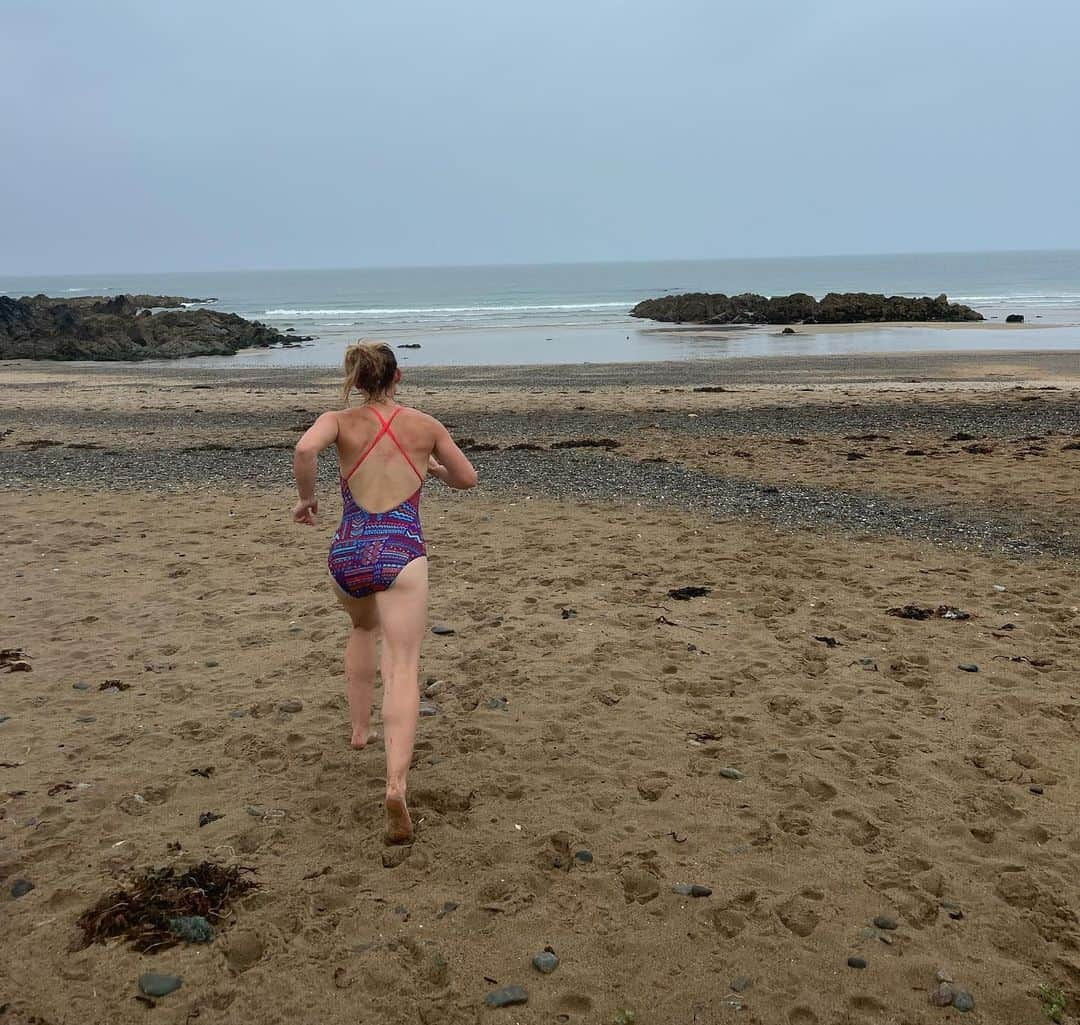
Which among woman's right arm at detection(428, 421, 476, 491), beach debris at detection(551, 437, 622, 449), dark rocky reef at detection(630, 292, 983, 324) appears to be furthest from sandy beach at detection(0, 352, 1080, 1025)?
dark rocky reef at detection(630, 292, 983, 324)

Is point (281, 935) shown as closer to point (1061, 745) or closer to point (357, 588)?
point (357, 588)

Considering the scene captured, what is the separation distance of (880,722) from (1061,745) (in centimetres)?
81

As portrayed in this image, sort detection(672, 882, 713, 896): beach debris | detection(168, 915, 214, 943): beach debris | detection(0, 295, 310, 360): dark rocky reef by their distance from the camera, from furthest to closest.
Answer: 1. detection(0, 295, 310, 360): dark rocky reef
2. detection(672, 882, 713, 896): beach debris
3. detection(168, 915, 214, 943): beach debris

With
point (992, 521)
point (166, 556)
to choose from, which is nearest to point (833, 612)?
point (992, 521)

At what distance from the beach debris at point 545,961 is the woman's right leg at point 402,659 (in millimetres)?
800

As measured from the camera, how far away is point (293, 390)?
22766 millimetres

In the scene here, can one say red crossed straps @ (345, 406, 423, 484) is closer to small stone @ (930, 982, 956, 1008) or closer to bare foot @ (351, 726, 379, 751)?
bare foot @ (351, 726, 379, 751)

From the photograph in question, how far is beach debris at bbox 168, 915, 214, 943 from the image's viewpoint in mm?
2996

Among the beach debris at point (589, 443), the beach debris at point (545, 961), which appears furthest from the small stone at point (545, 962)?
the beach debris at point (589, 443)

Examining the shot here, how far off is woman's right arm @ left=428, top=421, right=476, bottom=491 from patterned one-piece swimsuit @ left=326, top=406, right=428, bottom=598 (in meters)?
0.14

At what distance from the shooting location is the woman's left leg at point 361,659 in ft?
12.5

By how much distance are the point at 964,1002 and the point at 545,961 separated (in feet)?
4.25

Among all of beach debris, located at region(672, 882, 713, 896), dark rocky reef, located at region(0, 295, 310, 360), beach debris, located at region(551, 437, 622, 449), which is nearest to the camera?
beach debris, located at region(672, 882, 713, 896)

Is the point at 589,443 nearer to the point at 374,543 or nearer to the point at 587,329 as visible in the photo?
the point at 374,543
